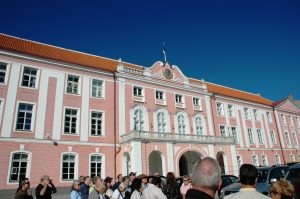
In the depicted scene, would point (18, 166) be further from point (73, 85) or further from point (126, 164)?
point (126, 164)

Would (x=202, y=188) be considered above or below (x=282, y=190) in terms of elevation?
above

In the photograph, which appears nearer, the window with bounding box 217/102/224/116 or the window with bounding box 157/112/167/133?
the window with bounding box 157/112/167/133

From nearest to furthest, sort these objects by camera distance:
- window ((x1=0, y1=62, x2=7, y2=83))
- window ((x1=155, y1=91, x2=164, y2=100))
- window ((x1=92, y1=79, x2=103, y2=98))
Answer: window ((x1=0, y1=62, x2=7, y2=83))
window ((x1=92, y1=79, x2=103, y2=98))
window ((x1=155, y1=91, x2=164, y2=100))

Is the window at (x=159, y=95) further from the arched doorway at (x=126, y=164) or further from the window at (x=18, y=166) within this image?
the window at (x=18, y=166)

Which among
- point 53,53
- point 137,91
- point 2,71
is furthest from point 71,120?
point 137,91

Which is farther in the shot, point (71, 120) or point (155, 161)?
point (155, 161)

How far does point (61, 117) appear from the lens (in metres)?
20.0

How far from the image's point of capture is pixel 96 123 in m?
21.8

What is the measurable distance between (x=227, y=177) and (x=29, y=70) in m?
16.9

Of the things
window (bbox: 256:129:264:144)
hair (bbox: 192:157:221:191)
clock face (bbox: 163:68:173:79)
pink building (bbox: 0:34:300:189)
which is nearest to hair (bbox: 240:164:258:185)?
hair (bbox: 192:157:221:191)

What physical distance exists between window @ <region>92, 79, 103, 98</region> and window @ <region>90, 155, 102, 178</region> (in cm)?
559

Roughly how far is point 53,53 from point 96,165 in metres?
11.1

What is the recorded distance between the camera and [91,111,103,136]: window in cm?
2153

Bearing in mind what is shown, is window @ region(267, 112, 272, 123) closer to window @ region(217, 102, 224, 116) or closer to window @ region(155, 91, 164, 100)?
window @ region(217, 102, 224, 116)
